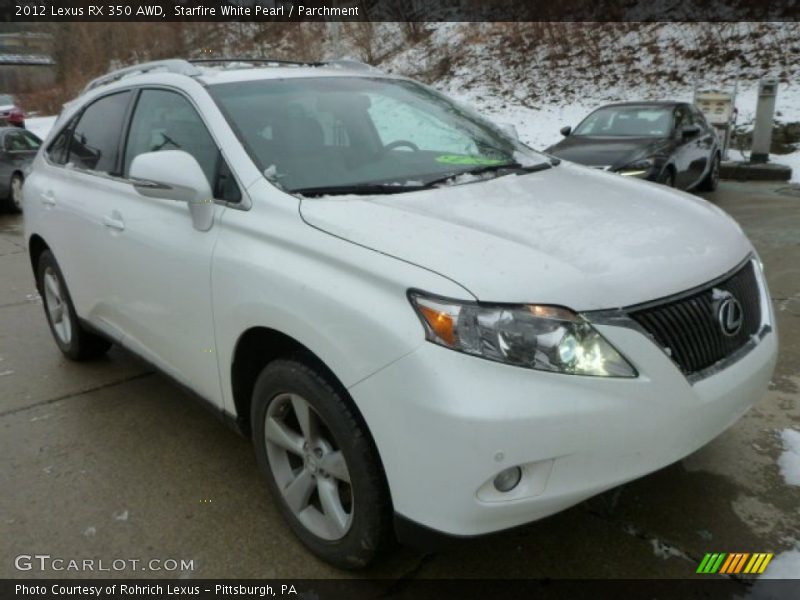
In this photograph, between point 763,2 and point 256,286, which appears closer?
point 256,286

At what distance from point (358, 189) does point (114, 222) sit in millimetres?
1365

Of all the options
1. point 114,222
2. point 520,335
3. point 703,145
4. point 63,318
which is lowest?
point 63,318

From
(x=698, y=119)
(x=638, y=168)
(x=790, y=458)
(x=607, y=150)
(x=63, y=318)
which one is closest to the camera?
(x=790, y=458)

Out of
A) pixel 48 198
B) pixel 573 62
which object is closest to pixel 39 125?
pixel 573 62

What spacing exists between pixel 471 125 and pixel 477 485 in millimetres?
2140

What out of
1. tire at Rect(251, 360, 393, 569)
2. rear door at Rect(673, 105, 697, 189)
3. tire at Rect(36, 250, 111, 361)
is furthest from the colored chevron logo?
rear door at Rect(673, 105, 697, 189)

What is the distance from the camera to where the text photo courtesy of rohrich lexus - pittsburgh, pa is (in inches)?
73.9

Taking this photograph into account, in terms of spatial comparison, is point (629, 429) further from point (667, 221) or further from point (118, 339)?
point (118, 339)

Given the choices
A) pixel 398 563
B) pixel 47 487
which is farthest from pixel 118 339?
pixel 398 563

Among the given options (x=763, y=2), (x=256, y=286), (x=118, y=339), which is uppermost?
(x=763, y=2)

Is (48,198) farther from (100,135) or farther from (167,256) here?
(167,256)

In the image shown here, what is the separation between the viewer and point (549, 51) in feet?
65.6

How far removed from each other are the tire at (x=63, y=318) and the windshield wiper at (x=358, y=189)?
217cm

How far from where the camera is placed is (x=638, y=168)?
7.66 metres
